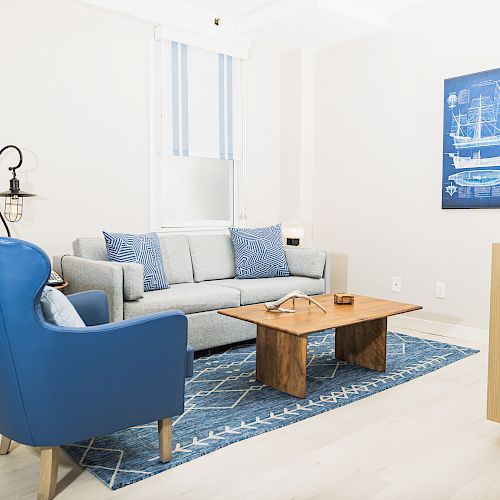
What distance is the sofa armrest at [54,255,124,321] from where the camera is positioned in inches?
134

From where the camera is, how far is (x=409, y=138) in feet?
15.4

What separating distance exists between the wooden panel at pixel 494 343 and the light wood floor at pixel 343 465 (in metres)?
0.15

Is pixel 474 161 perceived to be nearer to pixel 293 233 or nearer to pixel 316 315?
pixel 293 233

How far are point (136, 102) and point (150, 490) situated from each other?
327cm

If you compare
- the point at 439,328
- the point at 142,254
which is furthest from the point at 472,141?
the point at 142,254

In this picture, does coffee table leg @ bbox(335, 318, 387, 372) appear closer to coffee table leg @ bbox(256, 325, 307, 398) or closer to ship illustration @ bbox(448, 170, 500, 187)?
coffee table leg @ bbox(256, 325, 307, 398)

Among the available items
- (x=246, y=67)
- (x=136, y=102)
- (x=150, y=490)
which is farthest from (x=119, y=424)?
(x=246, y=67)

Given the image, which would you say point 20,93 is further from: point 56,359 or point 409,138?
point 409,138

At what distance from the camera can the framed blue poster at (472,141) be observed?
4137 millimetres

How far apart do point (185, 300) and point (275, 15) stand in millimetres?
2551

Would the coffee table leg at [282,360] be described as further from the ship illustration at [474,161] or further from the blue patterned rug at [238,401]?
the ship illustration at [474,161]

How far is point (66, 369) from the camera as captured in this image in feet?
6.28

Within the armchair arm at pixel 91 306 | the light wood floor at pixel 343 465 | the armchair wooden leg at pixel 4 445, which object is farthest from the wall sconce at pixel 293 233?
the armchair wooden leg at pixel 4 445

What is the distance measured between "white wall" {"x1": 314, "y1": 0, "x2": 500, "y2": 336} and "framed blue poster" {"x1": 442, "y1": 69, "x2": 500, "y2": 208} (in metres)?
0.09
